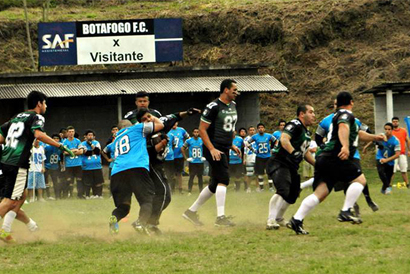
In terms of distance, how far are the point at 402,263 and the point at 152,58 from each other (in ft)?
80.5

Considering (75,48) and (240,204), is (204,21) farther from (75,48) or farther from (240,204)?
(240,204)

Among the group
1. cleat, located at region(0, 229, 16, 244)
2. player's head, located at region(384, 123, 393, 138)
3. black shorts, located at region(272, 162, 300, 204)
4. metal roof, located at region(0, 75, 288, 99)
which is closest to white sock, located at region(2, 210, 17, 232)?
cleat, located at region(0, 229, 16, 244)

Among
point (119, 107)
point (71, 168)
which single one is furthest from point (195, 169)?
point (119, 107)

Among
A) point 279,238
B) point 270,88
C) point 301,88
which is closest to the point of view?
point 279,238

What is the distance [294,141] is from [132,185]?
2594mm

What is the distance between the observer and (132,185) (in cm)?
1131

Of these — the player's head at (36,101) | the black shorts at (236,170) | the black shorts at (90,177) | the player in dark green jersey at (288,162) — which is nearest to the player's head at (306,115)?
the player in dark green jersey at (288,162)

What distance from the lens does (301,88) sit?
38.2 metres

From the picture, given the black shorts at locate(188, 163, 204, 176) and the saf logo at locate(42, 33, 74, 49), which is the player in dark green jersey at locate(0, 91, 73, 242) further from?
the saf logo at locate(42, 33, 74, 49)

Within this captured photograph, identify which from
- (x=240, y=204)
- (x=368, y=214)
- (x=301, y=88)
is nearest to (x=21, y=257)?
(x=368, y=214)

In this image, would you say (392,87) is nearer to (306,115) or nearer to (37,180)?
(37,180)

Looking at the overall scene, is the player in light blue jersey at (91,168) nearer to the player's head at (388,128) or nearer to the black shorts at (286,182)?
the player's head at (388,128)

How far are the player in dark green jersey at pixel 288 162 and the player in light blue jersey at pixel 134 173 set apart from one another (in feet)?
6.37

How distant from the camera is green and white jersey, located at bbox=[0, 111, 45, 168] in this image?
11.4m
